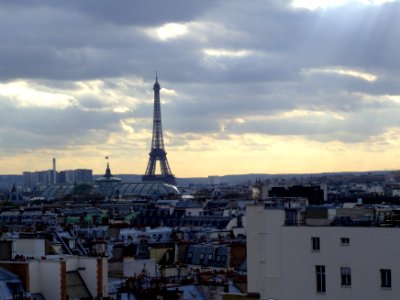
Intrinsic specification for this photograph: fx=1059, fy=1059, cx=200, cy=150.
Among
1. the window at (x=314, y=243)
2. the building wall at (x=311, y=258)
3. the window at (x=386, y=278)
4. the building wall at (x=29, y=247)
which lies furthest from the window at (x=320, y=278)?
the building wall at (x=29, y=247)

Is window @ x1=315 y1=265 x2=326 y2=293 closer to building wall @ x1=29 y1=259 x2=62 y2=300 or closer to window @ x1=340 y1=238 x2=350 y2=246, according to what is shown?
window @ x1=340 y1=238 x2=350 y2=246

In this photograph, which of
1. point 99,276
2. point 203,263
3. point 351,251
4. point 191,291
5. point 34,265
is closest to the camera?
point 351,251

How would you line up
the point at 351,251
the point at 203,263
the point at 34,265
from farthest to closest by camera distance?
the point at 203,263 < the point at 34,265 < the point at 351,251

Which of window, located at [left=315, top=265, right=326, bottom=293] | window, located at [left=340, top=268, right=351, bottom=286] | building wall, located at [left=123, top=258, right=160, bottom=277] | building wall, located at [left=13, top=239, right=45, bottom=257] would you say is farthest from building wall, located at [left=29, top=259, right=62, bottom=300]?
building wall, located at [left=123, top=258, right=160, bottom=277]

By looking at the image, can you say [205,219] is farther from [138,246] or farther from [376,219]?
[376,219]

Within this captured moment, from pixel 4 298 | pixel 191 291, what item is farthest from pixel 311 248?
pixel 191 291

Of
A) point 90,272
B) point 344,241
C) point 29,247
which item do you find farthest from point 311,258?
point 29,247

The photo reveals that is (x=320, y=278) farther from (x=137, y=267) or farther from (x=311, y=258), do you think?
(x=137, y=267)
